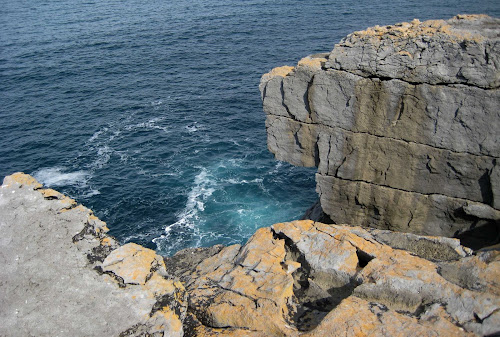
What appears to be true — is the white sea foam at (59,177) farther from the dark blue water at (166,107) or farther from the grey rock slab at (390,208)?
the grey rock slab at (390,208)

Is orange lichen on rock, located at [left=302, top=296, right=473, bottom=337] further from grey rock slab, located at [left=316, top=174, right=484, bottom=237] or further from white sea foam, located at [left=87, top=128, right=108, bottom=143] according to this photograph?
white sea foam, located at [left=87, top=128, right=108, bottom=143]

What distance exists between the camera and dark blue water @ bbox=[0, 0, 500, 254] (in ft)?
148

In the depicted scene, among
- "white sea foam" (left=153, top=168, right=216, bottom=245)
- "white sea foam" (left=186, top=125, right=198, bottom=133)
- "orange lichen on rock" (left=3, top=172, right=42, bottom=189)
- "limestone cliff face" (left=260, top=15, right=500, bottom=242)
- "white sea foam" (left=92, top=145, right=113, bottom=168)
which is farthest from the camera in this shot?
"white sea foam" (left=186, top=125, right=198, bottom=133)

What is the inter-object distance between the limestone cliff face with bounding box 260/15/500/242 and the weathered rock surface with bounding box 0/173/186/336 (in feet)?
43.5

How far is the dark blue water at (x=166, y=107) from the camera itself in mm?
45094

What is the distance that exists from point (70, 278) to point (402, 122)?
18270mm

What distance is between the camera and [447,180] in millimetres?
24219

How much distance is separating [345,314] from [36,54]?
292ft

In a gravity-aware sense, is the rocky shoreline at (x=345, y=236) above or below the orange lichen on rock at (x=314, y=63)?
below

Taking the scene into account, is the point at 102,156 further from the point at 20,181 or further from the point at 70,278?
the point at 70,278

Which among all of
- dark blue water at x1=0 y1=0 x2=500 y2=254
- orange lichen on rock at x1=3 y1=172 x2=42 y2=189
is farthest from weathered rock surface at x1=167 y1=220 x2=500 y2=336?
dark blue water at x1=0 y1=0 x2=500 y2=254

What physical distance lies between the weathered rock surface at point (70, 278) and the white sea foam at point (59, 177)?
1255 inches

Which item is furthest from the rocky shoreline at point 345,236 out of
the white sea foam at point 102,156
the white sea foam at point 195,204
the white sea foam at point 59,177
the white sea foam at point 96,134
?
the white sea foam at point 96,134

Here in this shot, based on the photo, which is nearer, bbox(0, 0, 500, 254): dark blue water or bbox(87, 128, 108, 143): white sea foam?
bbox(0, 0, 500, 254): dark blue water
